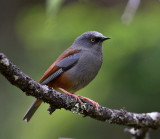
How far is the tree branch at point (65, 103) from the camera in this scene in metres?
3.04

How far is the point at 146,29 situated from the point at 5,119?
2906 millimetres

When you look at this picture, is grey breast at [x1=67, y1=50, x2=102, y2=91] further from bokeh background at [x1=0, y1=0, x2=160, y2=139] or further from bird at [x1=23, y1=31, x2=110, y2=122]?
bokeh background at [x1=0, y1=0, x2=160, y2=139]

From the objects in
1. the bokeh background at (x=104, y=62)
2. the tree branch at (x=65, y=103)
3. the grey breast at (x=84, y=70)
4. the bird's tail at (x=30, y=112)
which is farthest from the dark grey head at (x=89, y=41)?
the tree branch at (x=65, y=103)

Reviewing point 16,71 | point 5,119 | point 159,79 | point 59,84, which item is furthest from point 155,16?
point 5,119

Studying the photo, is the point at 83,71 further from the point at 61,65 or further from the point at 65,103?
the point at 65,103

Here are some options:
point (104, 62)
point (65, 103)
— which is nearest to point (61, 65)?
point (104, 62)

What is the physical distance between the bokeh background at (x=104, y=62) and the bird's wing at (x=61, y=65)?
1.62ft

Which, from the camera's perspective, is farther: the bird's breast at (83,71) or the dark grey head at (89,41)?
the dark grey head at (89,41)

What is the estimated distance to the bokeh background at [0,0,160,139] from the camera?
15.8ft

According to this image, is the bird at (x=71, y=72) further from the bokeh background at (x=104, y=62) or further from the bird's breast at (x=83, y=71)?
the bokeh background at (x=104, y=62)

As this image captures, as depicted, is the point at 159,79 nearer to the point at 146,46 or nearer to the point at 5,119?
the point at 146,46

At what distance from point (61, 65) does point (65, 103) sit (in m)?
1.15

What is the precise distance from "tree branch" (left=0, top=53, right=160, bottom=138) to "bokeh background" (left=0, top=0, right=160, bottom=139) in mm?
623

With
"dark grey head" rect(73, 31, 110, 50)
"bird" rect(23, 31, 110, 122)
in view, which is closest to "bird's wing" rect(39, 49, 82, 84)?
"bird" rect(23, 31, 110, 122)
